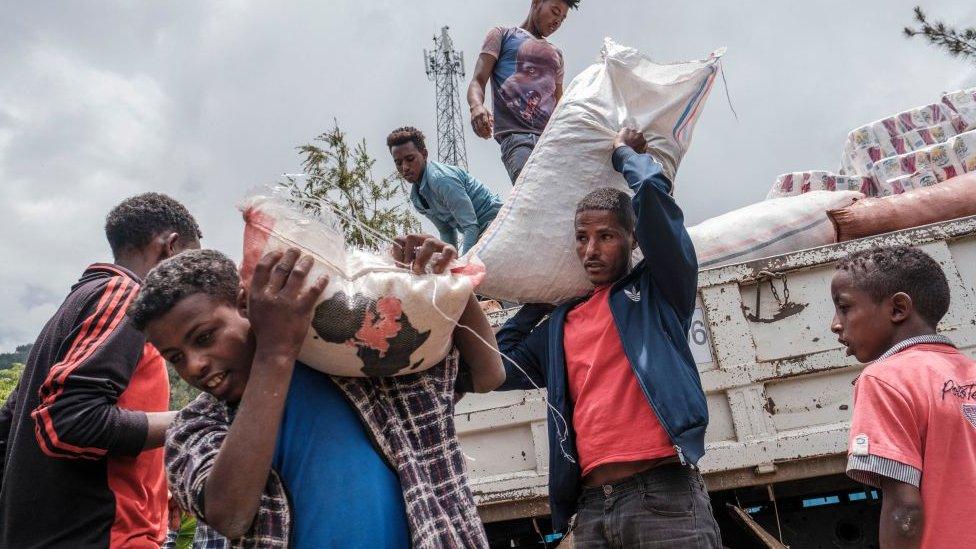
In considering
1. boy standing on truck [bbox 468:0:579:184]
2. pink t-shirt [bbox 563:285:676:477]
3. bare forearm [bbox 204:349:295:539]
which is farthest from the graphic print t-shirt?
bare forearm [bbox 204:349:295:539]

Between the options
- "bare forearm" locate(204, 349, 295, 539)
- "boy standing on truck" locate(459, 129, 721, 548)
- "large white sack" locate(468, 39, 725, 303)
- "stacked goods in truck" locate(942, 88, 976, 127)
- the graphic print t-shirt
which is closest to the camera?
"bare forearm" locate(204, 349, 295, 539)

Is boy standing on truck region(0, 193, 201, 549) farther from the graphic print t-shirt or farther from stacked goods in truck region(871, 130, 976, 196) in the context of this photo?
stacked goods in truck region(871, 130, 976, 196)

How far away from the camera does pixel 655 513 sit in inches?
68.6

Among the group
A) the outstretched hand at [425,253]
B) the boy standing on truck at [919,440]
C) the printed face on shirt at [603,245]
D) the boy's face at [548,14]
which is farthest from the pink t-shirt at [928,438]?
the boy's face at [548,14]

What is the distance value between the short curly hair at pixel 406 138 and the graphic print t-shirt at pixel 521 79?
51 centimetres

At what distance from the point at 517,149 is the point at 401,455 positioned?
100 inches

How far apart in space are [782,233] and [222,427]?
92.9 inches

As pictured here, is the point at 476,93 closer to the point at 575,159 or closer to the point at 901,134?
the point at 575,159

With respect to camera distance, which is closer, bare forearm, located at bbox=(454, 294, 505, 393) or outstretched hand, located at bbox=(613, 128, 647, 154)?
bare forearm, located at bbox=(454, 294, 505, 393)

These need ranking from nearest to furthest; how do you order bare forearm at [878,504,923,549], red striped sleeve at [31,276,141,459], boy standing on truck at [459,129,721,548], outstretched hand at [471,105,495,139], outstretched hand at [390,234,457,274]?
outstretched hand at [390,234,457,274]
bare forearm at [878,504,923,549]
red striped sleeve at [31,276,141,459]
boy standing on truck at [459,129,721,548]
outstretched hand at [471,105,495,139]

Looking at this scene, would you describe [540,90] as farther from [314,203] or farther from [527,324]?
[314,203]

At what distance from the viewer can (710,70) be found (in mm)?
2393

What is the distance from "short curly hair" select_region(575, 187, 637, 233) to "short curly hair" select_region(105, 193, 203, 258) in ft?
4.18

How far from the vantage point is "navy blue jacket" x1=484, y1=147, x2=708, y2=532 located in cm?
178
